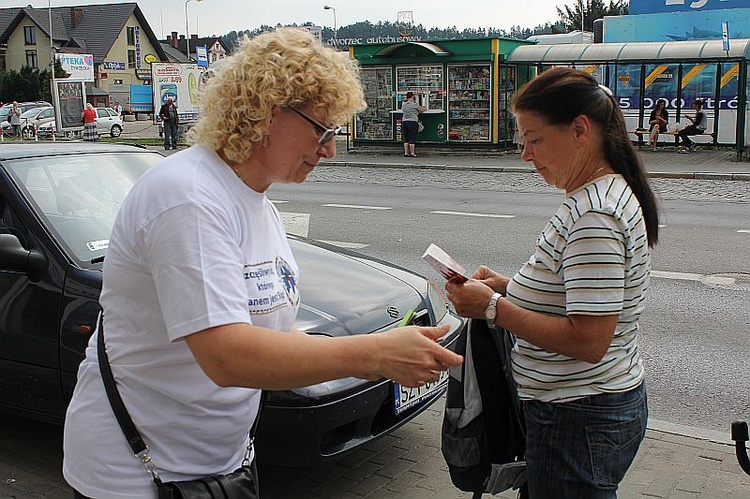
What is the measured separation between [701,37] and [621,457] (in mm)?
28637

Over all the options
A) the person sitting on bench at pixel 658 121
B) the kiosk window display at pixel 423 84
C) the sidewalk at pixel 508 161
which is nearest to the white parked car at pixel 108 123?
the sidewalk at pixel 508 161

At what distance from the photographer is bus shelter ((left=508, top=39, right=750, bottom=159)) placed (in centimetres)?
2170

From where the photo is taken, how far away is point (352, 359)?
1688 mm

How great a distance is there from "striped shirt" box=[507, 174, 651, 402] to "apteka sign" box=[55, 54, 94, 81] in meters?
40.9

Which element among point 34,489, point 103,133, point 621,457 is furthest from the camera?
point 103,133

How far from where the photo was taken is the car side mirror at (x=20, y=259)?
385cm

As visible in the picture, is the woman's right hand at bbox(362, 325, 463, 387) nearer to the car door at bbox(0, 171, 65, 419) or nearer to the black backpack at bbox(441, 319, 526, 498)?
the black backpack at bbox(441, 319, 526, 498)

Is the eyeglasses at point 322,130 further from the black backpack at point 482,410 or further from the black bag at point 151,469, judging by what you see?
the black backpack at point 482,410

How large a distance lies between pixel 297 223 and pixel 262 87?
1031 centimetres

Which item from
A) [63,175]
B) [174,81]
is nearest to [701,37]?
[174,81]

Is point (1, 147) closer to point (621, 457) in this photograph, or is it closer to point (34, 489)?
point (34, 489)

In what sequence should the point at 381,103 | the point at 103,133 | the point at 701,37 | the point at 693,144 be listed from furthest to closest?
1. the point at 103,133
2. the point at 701,37
3. the point at 381,103
4. the point at 693,144

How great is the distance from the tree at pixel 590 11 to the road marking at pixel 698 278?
55.4 meters

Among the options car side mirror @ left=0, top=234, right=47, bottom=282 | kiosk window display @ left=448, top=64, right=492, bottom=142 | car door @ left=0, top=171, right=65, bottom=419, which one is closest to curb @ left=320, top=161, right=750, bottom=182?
kiosk window display @ left=448, top=64, right=492, bottom=142
